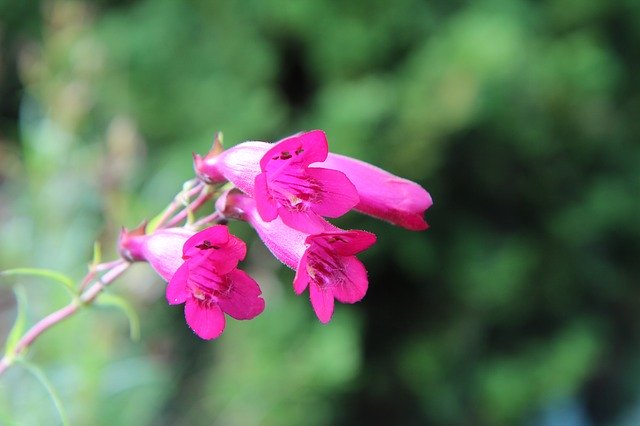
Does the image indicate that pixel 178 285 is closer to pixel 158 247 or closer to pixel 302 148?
A: pixel 158 247

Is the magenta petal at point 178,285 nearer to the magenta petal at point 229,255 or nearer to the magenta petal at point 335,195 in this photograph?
the magenta petal at point 229,255

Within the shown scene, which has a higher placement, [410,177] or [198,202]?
[198,202]

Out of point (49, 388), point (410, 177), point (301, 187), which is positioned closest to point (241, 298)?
point (301, 187)

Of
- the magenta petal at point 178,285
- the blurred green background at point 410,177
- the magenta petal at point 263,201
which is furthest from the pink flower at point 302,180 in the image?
the blurred green background at point 410,177

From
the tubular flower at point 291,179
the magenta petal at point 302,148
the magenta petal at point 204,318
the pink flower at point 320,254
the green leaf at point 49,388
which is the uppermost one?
the magenta petal at point 302,148

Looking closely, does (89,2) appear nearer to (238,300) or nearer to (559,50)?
(559,50)
